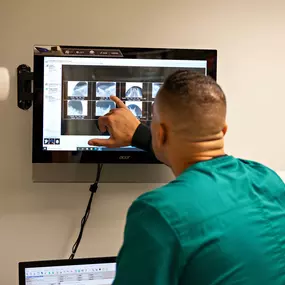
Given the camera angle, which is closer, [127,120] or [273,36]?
[127,120]

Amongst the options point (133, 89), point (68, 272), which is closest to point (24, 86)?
point (133, 89)

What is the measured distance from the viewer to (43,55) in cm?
176

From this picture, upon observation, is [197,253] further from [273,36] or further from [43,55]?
[273,36]

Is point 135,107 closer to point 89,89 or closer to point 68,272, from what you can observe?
point 89,89

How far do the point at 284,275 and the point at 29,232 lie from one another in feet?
3.77

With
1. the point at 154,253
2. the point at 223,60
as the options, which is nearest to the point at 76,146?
the point at 223,60

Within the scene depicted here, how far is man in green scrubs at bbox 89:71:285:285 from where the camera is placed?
98cm

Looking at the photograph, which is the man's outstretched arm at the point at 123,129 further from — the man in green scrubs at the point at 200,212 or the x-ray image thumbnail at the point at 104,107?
the man in green scrubs at the point at 200,212

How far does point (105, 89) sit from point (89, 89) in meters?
0.06

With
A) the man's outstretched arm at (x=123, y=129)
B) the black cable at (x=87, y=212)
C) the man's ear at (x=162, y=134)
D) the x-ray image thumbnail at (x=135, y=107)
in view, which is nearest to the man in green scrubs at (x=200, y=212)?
the man's ear at (x=162, y=134)

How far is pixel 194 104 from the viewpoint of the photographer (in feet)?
3.63

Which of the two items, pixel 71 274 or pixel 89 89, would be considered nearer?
pixel 71 274

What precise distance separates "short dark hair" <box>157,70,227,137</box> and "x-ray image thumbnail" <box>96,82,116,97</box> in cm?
68

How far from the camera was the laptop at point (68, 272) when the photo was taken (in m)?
1.66
